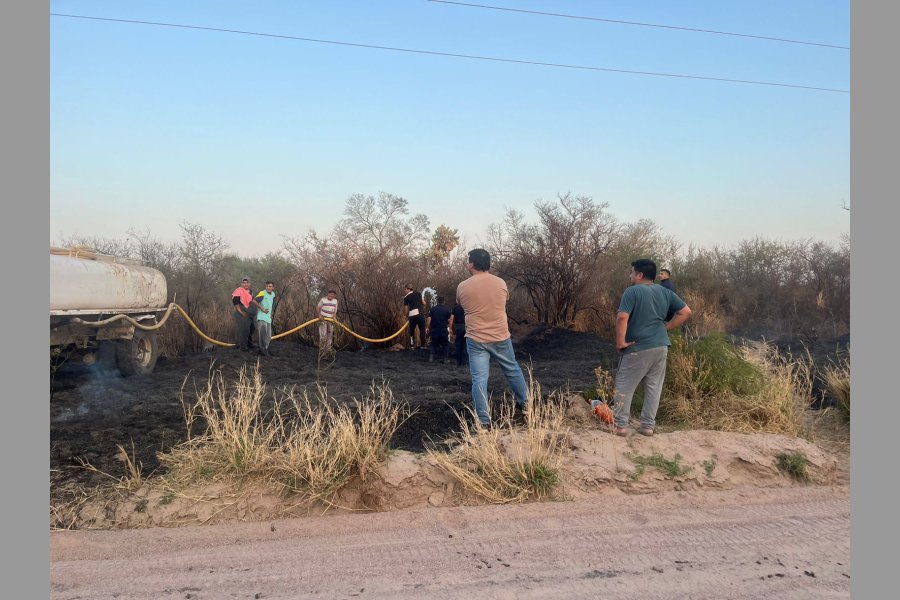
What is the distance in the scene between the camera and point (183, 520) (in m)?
5.33

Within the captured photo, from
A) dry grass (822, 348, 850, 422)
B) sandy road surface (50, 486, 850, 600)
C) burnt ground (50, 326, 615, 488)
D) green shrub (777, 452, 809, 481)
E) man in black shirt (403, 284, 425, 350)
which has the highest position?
man in black shirt (403, 284, 425, 350)

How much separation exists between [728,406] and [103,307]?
9.98 m

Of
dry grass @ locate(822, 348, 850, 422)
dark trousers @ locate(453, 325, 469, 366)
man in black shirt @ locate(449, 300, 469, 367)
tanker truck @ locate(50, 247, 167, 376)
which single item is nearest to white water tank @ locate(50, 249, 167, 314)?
tanker truck @ locate(50, 247, 167, 376)

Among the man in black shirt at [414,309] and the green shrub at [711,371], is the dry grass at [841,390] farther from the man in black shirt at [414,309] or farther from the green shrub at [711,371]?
the man in black shirt at [414,309]

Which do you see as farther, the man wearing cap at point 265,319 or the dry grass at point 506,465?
the man wearing cap at point 265,319

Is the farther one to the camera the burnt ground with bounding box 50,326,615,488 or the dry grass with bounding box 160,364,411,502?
the burnt ground with bounding box 50,326,615,488

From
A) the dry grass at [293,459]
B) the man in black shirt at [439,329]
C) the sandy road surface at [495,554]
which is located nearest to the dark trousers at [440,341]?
the man in black shirt at [439,329]

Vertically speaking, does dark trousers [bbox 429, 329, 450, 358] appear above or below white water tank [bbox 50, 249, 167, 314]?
below

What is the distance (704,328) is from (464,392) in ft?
34.2

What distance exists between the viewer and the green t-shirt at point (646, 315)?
6.55m

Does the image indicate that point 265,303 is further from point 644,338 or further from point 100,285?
point 644,338

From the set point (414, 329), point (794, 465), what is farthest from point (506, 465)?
point (414, 329)

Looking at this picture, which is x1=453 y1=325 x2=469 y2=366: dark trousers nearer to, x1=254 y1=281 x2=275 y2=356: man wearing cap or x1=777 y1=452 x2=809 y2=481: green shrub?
x1=254 y1=281 x2=275 y2=356: man wearing cap

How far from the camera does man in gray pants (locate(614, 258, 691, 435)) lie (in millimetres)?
6555
